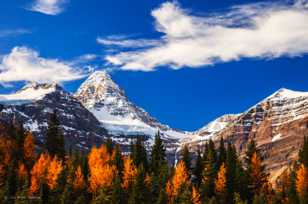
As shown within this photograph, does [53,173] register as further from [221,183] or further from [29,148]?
[221,183]

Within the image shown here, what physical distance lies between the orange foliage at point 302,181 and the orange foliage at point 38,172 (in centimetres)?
6438

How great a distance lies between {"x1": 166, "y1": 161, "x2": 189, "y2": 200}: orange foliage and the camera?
452 feet

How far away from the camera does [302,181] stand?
475 feet

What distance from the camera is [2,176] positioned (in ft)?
476

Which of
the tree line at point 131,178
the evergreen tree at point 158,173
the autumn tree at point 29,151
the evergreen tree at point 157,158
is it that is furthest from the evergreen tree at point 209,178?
the autumn tree at point 29,151

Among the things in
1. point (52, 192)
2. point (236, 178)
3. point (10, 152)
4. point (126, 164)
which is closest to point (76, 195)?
point (52, 192)

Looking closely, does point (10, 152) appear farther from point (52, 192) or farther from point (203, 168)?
point (203, 168)

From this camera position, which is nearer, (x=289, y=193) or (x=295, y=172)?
(x=289, y=193)

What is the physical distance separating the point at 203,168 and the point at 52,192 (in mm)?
43633

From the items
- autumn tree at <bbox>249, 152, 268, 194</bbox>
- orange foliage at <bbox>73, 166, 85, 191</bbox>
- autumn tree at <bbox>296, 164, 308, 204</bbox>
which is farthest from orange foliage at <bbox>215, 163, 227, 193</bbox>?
orange foliage at <bbox>73, 166, 85, 191</bbox>

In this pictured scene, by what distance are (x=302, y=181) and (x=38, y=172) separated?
67.8 metres

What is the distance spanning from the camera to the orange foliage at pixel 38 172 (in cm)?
14162

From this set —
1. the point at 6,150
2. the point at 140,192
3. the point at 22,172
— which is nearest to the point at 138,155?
the point at 140,192

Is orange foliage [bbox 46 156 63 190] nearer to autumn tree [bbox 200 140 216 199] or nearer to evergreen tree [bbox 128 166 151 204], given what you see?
evergreen tree [bbox 128 166 151 204]
